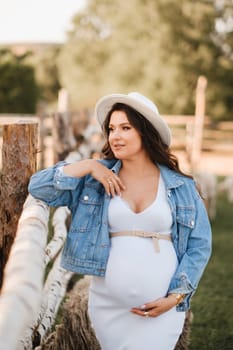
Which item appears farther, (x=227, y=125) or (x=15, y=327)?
(x=227, y=125)

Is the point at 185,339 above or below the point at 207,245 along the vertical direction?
below

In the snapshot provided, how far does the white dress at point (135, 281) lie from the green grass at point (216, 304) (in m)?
1.63

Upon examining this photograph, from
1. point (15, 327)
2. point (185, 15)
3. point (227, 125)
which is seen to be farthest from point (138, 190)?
point (185, 15)

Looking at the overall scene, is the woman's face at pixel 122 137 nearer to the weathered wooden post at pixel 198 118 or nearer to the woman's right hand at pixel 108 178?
the woman's right hand at pixel 108 178

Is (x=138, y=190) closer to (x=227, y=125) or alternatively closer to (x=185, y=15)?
(x=227, y=125)

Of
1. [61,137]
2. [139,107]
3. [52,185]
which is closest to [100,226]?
[52,185]

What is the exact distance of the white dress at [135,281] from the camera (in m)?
2.30

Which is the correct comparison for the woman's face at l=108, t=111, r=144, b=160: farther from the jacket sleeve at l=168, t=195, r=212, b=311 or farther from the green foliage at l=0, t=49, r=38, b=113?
the green foliage at l=0, t=49, r=38, b=113

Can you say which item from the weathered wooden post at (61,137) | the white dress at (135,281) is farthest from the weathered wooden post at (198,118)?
the white dress at (135,281)

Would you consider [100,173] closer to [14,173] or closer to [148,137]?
[148,137]

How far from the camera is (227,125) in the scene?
17.3 metres

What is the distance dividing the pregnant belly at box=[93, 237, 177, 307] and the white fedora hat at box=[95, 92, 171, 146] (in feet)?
1.64

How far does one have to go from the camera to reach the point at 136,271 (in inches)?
90.4

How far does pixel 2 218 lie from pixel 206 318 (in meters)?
2.48
